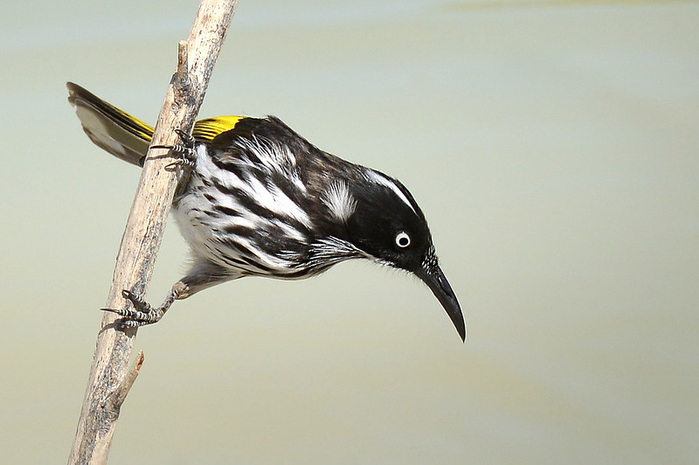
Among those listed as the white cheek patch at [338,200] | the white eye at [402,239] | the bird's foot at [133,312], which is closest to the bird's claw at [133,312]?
the bird's foot at [133,312]

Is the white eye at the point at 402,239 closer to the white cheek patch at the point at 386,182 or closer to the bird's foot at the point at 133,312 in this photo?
the white cheek patch at the point at 386,182

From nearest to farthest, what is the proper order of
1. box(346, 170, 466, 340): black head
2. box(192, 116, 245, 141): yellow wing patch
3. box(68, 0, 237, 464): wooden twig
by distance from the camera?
box(68, 0, 237, 464): wooden twig, box(346, 170, 466, 340): black head, box(192, 116, 245, 141): yellow wing patch

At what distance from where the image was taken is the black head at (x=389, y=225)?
2195 millimetres

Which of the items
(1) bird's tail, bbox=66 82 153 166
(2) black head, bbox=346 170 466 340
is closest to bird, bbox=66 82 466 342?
(2) black head, bbox=346 170 466 340

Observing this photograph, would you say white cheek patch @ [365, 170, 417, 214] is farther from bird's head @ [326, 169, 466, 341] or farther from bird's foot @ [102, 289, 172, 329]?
bird's foot @ [102, 289, 172, 329]

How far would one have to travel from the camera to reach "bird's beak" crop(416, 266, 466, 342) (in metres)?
2.32

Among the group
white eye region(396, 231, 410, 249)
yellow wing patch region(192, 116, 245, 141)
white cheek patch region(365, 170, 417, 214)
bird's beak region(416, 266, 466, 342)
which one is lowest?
bird's beak region(416, 266, 466, 342)

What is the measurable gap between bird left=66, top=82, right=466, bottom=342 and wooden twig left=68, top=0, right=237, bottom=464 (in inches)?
2.3

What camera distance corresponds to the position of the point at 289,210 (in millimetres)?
2246

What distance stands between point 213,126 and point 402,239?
652 mm

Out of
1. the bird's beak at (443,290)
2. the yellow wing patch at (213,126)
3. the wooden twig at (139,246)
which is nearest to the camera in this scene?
the wooden twig at (139,246)

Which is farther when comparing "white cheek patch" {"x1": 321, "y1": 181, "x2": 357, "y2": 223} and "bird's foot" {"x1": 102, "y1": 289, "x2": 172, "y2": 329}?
"white cheek patch" {"x1": 321, "y1": 181, "x2": 357, "y2": 223}

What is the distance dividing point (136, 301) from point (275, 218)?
0.40 metres

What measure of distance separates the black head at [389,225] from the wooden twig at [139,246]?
45 cm
